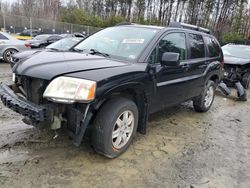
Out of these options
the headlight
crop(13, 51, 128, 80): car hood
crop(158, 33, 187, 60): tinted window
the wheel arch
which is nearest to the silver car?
crop(13, 51, 128, 80): car hood

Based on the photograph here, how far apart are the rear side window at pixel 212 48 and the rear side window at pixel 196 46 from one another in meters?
0.32

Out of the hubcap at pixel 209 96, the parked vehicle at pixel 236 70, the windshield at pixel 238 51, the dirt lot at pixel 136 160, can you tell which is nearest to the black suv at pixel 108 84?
the dirt lot at pixel 136 160

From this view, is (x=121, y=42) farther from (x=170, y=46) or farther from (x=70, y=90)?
(x=70, y=90)

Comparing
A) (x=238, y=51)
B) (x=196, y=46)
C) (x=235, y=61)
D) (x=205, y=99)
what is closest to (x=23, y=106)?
(x=196, y=46)

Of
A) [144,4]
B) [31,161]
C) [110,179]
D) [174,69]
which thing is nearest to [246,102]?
[174,69]

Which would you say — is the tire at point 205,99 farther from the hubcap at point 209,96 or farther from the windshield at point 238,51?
the windshield at point 238,51

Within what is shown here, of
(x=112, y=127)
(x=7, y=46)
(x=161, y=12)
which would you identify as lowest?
(x=112, y=127)

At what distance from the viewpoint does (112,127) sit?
3.14m

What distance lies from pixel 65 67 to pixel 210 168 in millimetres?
2325

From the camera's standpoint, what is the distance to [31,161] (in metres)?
3.20

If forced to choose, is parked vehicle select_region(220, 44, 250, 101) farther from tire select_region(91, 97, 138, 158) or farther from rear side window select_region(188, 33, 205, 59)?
tire select_region(91, 97, 138, 158)

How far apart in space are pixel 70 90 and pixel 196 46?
3216 mm

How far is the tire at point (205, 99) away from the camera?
18.6 ft

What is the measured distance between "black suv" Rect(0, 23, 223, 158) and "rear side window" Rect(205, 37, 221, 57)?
36.4 inches
